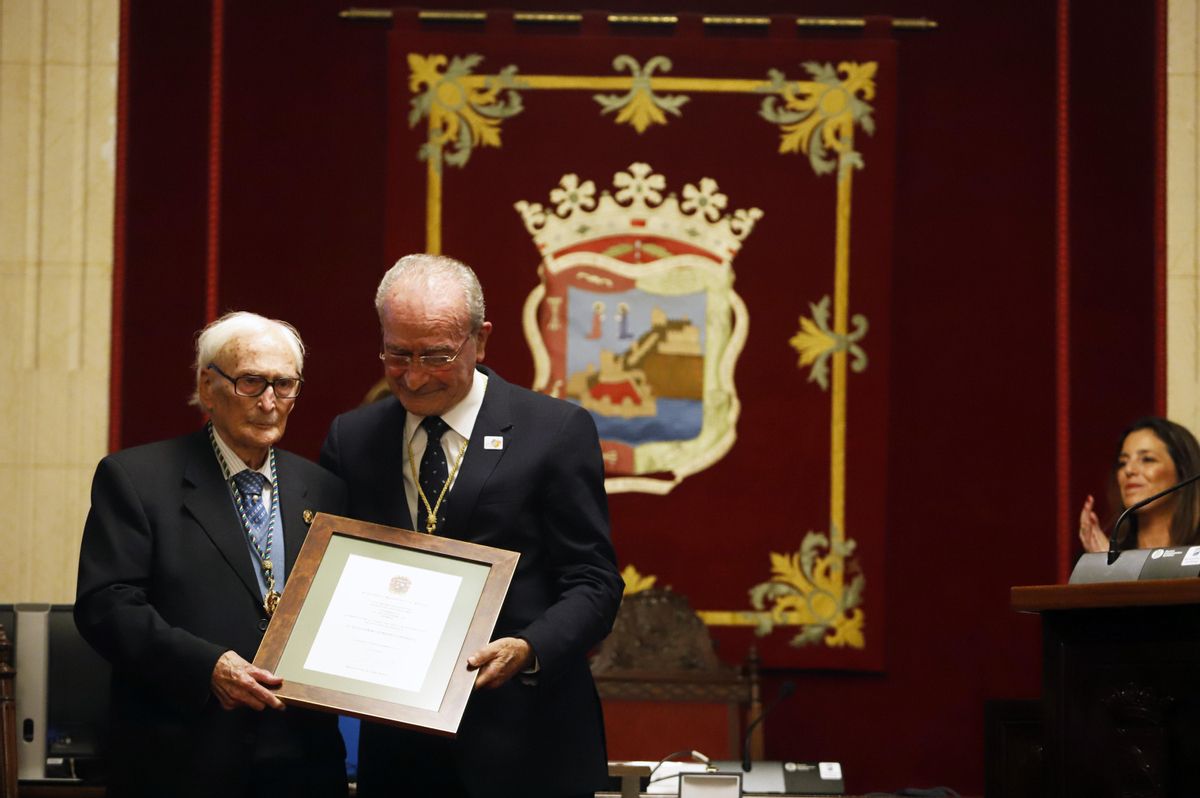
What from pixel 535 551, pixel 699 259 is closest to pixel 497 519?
pixel 535 551

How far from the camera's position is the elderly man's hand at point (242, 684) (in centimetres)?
223

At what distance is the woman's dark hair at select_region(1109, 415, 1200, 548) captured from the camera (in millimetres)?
4031

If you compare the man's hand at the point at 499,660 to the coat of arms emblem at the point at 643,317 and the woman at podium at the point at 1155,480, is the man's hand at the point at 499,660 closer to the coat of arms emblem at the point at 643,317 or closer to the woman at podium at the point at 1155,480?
the woman at podium at the point at 1155,480

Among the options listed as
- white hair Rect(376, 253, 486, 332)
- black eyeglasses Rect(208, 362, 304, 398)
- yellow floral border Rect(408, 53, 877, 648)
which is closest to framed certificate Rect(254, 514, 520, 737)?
A: black eyeglasses Rect(208, 362, 304, 398)

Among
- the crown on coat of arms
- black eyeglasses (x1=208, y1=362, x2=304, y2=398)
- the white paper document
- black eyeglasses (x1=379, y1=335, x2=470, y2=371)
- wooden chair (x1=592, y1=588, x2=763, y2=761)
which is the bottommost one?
wooden chair (x1=592, y1=588, x2=763, y2=761)

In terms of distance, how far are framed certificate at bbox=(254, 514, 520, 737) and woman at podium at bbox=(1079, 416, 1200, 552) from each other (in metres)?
2.31

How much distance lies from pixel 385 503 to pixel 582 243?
2.90 m

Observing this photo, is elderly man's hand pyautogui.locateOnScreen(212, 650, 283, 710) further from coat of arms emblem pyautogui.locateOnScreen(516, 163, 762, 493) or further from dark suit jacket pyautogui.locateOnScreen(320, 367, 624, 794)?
coat of arms emblem pyautogui.locateOnScreen(516, 163, 762, 493)

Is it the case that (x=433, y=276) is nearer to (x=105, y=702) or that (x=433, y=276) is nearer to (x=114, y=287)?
(x=105, y=702)

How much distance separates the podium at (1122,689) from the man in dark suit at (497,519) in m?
0.72

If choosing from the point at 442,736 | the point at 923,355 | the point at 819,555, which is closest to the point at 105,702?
the point at 442,736

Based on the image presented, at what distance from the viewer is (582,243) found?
17.4ft

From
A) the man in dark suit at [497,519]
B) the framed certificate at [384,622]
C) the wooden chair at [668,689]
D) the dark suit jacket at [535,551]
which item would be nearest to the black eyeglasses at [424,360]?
the man in dark suit at [497,519]

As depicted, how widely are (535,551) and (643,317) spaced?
286 cm
